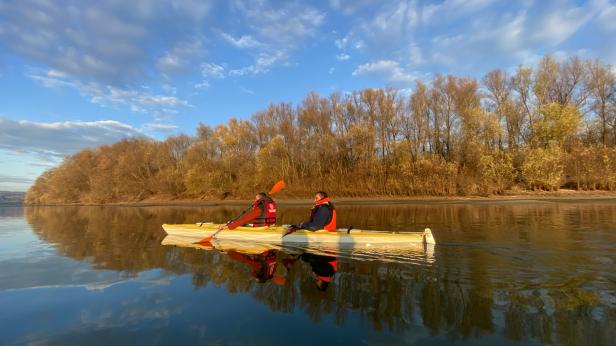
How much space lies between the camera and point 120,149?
6700 cm

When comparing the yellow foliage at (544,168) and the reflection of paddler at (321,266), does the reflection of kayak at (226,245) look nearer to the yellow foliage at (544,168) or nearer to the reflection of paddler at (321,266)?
the reflection of paddler at (321,266)

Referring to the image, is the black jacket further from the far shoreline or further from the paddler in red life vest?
the far shoreline

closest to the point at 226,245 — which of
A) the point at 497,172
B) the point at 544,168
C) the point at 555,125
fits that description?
the point at 497,172

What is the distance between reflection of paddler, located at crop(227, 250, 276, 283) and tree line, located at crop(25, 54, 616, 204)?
31.7 meters

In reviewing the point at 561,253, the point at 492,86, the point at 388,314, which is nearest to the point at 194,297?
the point at 388,314

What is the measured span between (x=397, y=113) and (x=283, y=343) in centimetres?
4318

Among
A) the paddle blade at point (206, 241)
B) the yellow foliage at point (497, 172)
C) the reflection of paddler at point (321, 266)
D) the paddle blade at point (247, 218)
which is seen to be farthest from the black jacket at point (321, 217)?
the yellow foliage at point (497, 172)

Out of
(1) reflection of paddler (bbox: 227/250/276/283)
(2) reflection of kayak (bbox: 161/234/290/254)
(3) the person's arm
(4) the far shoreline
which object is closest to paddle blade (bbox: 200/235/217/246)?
(2) reflection of kayak (bbox: 161/234/290/254)

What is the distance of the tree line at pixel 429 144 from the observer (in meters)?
37.3

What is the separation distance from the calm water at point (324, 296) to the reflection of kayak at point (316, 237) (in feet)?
2.68

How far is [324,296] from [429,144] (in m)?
40.8

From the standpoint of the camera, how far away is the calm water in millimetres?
5344

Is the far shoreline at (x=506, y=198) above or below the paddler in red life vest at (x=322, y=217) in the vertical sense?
above

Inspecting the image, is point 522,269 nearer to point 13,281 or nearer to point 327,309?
point 327,309
